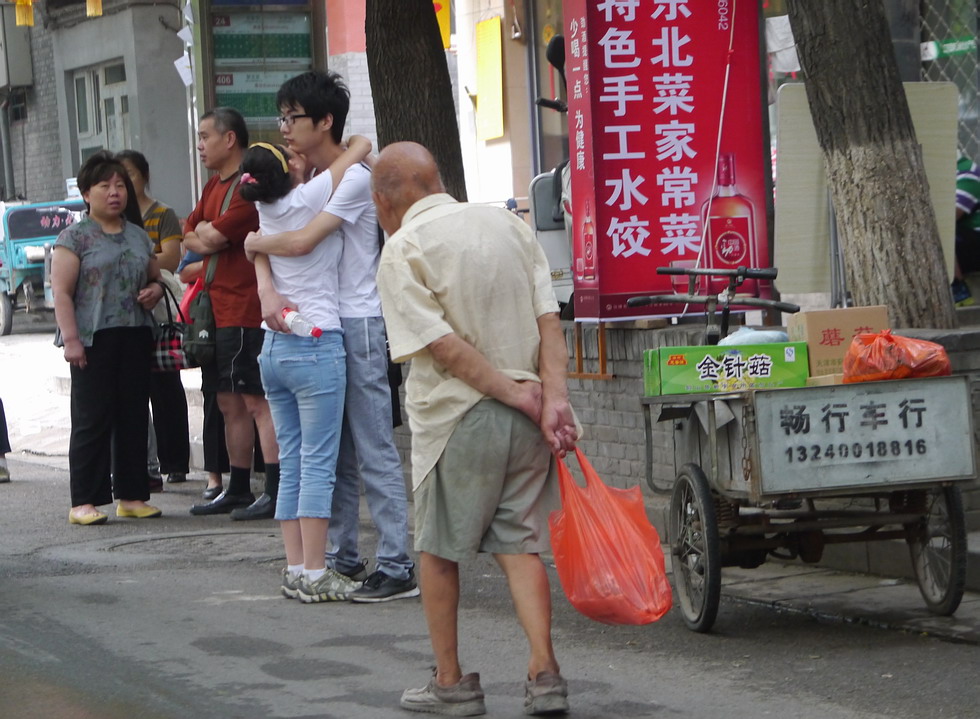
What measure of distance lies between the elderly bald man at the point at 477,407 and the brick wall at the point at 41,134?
24822 mm

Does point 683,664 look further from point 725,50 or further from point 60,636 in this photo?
point 725,50

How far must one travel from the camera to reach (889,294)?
7.48 meters

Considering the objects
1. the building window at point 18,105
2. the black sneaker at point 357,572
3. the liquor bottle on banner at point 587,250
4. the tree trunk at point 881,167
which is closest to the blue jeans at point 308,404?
the black sneaker at point 357,572

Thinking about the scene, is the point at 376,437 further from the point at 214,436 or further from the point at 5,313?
the point at 5,313

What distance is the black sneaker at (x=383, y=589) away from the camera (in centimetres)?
682

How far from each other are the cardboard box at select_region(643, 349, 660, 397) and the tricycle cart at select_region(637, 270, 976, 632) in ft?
0.13

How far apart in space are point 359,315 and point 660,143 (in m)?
2.33

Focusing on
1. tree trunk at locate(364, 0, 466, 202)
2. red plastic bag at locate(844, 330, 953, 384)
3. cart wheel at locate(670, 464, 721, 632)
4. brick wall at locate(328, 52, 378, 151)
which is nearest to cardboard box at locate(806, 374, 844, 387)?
red plastic bag at locate(844, 330, 953, 384)

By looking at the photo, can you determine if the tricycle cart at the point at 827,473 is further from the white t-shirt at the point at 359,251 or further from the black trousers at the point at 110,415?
the black trousers at the point at 110,415

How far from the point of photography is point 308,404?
21.9 ft

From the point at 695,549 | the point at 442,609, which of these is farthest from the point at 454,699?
the point at 695,549

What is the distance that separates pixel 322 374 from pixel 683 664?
1.95 metres

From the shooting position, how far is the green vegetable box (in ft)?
19.9

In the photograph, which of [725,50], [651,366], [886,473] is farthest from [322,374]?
[725,50]
